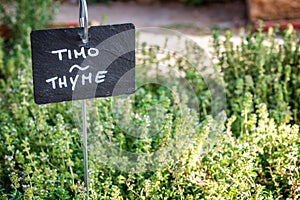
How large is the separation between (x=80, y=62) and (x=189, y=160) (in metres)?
0.68

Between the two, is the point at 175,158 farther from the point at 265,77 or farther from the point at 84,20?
the point at 265,77

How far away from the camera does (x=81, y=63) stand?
227 cm

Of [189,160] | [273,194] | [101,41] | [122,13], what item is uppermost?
[122,13]

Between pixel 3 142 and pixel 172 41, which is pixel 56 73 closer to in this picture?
pixel 3 142

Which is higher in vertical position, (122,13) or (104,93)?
(122,13)

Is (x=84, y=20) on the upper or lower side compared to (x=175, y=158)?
upper

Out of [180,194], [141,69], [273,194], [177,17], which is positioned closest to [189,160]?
[180,194]

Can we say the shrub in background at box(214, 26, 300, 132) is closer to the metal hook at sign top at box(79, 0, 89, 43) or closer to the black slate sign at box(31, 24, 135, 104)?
the black slate sign at box(31, 24, 135, 104)

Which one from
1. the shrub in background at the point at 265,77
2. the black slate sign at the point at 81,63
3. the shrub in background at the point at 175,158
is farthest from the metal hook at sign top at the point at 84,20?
the shrub in background at the point at 265,77

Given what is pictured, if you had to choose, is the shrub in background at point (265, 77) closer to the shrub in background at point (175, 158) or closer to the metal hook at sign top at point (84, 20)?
the shrub in background at point (175, 158)

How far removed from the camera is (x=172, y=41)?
4.48 metres

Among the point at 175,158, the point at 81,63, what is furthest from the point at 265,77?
the point at 81,63

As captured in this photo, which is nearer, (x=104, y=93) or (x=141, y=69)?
(x=104, y=93)

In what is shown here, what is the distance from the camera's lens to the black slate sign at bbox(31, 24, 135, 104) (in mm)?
2217
